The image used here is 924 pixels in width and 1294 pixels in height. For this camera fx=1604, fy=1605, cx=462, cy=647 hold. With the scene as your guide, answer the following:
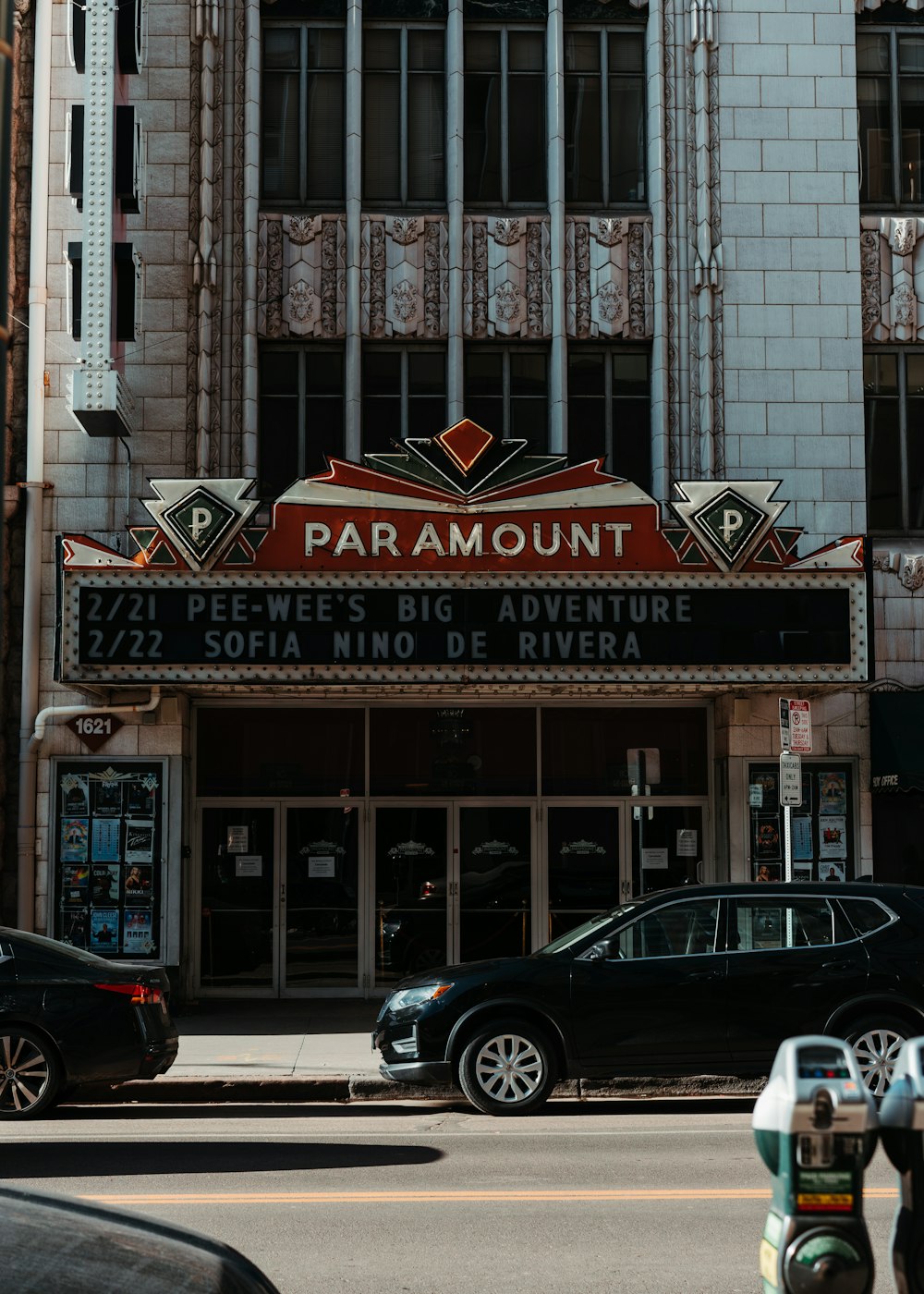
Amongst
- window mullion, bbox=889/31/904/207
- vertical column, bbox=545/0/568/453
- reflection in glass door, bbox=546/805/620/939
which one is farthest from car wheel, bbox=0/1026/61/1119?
window mullion, bbox=889/31/904/207

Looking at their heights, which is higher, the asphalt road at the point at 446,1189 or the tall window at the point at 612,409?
the tall window at the point at 612,409

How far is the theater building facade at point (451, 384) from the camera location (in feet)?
57.6

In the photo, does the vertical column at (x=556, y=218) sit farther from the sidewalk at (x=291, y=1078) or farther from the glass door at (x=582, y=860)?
the sidewalk at (x=291, y=1078)

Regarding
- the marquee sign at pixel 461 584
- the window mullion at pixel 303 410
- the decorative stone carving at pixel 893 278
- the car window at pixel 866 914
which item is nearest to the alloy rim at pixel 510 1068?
the car window at pixel 866 914

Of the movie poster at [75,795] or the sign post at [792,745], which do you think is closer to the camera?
the sign post at [792,745]

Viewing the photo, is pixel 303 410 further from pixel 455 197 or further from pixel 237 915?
pixel 237 915

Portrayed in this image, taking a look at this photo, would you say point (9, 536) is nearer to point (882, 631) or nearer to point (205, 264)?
point (205, 264)

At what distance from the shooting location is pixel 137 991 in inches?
460

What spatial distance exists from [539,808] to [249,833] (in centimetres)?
332

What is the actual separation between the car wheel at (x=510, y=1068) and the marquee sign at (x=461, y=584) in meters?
4.93

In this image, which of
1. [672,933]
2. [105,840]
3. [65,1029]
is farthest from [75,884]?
[672,933]

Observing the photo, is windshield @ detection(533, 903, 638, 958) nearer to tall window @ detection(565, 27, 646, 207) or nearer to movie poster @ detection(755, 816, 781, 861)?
movie poster @ detection(755, 816, 781, 861)

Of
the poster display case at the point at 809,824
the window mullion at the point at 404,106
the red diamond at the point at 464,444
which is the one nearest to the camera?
the red diamond at the point at 464,444

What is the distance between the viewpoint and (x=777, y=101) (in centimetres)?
1859
